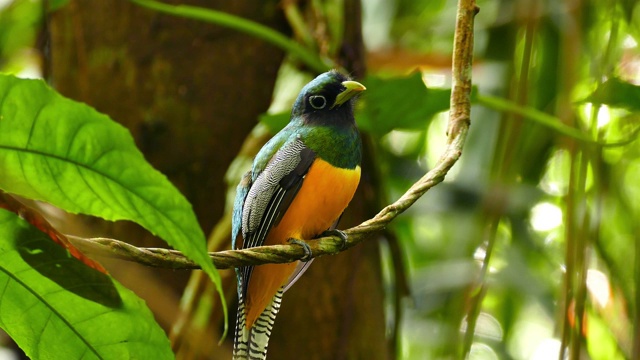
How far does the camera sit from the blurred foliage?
1.89m

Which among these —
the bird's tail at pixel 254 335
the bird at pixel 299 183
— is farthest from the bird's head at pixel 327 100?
the bird's tail at pixel 254 335

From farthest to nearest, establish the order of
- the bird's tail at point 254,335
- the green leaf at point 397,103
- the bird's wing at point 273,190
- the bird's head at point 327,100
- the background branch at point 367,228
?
the green leaf at point 397,103 → the bird's head at point 327,100 → the bird's wing at point 273,190 → the bird's tail at point 254,335 → the background branch at point 367,228

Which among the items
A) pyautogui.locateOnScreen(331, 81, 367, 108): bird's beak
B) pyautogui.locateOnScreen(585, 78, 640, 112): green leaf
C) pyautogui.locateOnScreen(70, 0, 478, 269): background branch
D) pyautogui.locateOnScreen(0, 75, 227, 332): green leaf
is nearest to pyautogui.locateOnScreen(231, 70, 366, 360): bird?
pyautogui.locateOnScreen(331, 81, 367, 108): bird's beak

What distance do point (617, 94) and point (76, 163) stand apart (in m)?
1.19

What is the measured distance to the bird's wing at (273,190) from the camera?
4.52 feet

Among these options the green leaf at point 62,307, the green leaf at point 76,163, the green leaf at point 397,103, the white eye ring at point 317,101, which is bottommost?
the green leaf at point 62,307

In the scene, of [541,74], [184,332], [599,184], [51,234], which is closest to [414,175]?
[541,74]

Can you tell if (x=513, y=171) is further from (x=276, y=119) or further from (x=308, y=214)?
(x=308, y=214)

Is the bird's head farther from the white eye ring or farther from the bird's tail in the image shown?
the bird's tail

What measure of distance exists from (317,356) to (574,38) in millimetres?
1158

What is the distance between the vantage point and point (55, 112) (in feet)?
3.25

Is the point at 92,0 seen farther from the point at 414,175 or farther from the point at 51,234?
the point at 51,234

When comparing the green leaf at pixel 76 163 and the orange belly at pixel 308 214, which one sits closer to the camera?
the green leaf at pixel 76 163

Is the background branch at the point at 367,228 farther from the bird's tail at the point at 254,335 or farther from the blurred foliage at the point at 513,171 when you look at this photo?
the blurred foliage at the point at 513,171
